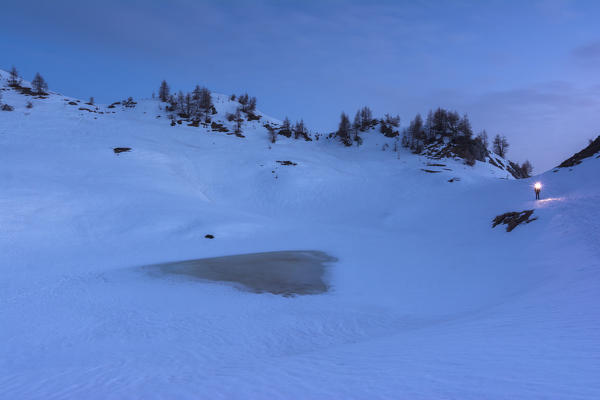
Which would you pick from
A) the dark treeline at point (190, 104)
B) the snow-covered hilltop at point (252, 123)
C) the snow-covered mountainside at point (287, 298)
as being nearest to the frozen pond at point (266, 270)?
the snow-covered mountainside at point (287, 298)

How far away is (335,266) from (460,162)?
4361 cm

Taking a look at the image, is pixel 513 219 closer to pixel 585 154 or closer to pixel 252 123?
pixel 585 154

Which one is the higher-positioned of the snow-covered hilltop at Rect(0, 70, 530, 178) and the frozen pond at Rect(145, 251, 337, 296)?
the snow-covered hilltop at Rect(0, 70, 530, 178)

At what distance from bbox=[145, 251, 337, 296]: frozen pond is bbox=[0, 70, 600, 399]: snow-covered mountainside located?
100 centimetres

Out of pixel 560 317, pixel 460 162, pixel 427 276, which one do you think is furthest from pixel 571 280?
pixel 460 162

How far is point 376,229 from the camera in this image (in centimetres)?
2809

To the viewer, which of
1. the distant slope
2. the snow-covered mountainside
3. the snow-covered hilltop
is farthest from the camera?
the snow-covered hilltop

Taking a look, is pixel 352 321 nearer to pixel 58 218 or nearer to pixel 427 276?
pixel 427 276

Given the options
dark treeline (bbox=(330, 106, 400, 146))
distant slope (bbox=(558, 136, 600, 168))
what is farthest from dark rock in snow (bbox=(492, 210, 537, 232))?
dark treeline (bbox=(330, 106, 400, 146))

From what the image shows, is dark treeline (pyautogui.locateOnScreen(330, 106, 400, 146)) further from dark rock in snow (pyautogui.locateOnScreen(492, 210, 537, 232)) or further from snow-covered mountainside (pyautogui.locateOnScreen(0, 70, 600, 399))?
dark rock in snow (pyautogui.locateOnScreen(492, 210, 537, 232))

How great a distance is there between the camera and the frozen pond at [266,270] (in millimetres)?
14000

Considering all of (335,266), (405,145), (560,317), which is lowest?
(335,266)

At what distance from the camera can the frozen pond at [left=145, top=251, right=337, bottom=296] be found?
14000mm

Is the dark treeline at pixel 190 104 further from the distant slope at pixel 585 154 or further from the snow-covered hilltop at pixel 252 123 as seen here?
the distant slope at pixel 585 154
